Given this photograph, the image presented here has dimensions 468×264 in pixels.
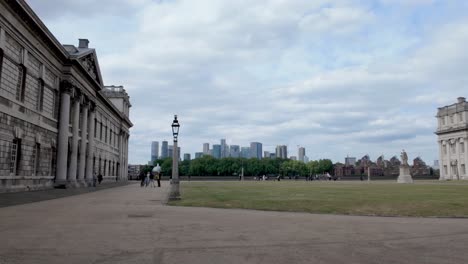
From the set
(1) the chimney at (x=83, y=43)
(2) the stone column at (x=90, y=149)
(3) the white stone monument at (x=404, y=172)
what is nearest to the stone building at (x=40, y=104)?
(2) the stone column at (x=90, y=149)

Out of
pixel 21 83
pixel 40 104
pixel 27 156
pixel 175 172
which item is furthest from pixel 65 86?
pixel 175 172

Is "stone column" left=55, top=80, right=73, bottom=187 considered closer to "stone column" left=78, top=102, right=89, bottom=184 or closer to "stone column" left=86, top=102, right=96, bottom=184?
"stone column" left=78, top=102, right=89, bottom=184

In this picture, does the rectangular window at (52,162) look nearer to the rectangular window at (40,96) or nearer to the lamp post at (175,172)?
the rectangular window at (40,96)

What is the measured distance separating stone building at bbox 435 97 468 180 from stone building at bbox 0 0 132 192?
95747 mm

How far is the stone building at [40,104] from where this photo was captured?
90.1 feet

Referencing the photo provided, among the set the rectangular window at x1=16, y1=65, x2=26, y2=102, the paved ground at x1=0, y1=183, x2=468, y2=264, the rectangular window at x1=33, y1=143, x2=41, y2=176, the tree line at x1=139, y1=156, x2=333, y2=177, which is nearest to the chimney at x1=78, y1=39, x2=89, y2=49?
the rectangular window at x1=33, y1=143, x2=41, y2=176

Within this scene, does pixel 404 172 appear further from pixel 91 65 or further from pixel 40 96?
pixel 40 96

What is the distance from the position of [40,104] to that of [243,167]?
133m

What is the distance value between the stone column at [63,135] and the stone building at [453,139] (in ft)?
332

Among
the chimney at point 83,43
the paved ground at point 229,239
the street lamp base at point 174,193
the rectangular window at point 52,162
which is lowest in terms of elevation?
the paved ground at point 229,239

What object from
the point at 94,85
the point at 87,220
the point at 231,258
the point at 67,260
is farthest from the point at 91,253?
the point at 94,85

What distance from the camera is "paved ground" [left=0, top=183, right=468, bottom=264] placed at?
7.80 metres

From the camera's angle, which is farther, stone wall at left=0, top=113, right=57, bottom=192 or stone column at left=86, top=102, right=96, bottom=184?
stone column at left=86, top=102, right=96, bottom=184

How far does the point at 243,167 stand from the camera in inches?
6476
